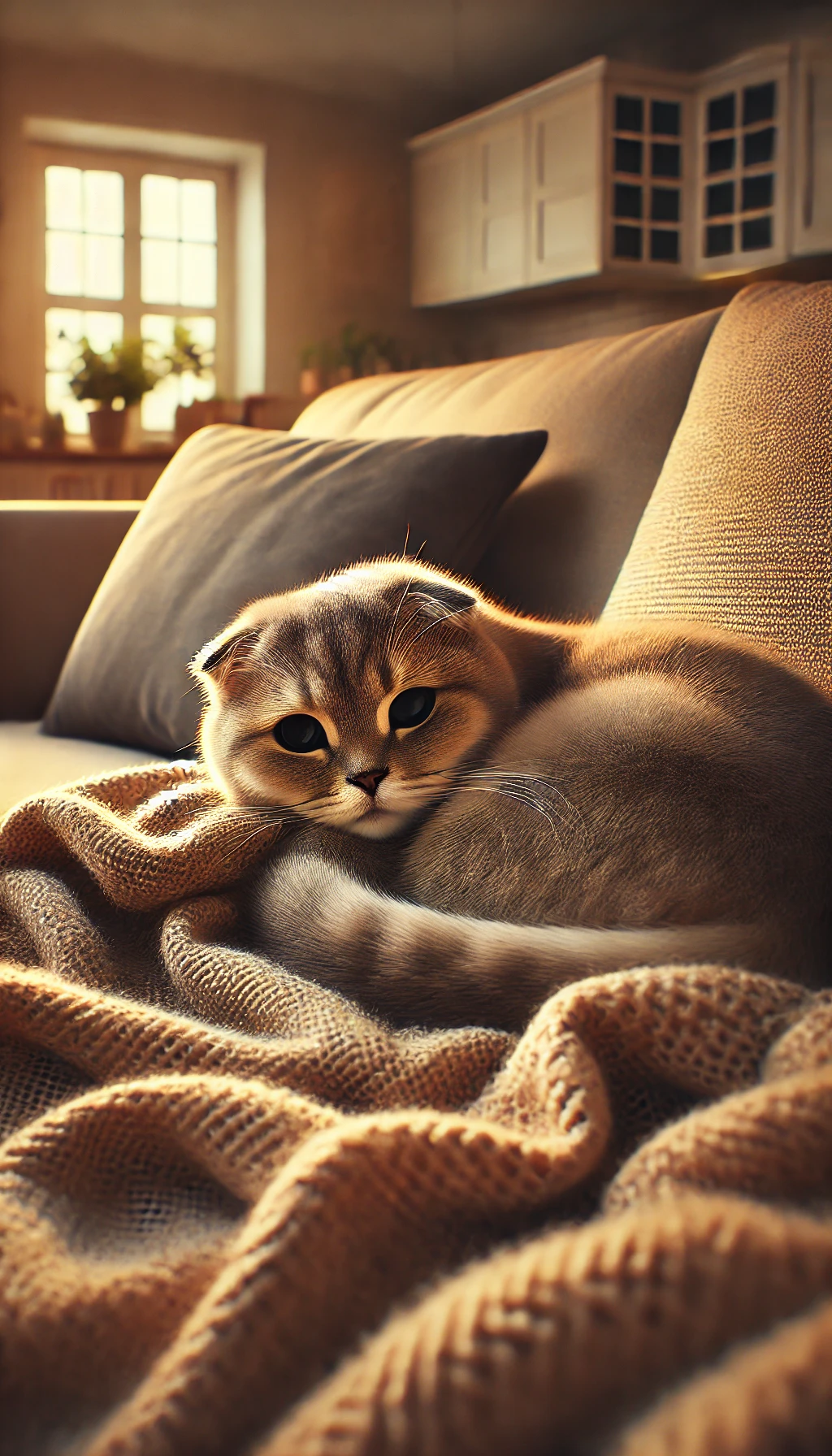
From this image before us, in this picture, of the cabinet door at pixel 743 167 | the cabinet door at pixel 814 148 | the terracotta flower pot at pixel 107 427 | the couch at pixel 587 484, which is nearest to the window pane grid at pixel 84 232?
the terracotta flower pot at pixel 107 427

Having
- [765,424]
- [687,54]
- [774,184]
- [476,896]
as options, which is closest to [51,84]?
[687,54]

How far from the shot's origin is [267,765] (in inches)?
34.4

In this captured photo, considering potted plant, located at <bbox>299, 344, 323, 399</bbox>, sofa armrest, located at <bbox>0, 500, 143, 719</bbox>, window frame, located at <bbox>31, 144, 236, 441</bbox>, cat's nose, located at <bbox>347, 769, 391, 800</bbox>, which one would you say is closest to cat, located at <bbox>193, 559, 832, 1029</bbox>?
cat's nose, located at <bbox>347, 769, 391, 800</bbox>

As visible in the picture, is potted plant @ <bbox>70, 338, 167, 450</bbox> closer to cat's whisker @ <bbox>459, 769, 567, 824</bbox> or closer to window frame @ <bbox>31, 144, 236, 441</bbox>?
window frame @ <bbox>31, 144, 236, 441</bbox>

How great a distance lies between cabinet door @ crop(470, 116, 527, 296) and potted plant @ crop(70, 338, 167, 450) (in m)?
1.67

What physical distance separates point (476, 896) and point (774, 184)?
4.39 metres

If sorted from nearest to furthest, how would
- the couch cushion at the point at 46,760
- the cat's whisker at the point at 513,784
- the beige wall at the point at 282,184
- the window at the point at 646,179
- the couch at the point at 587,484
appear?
the cat's whisker at the point at 513,784 → the couch at the point at 587,484 → the couch cushion at the point at 46,760 → the window at the point at 646,179 → the beige wall at the point at 282,184

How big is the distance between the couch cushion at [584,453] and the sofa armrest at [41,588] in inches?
26.4

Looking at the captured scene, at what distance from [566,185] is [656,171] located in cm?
37

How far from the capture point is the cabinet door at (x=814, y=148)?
4.05 meters

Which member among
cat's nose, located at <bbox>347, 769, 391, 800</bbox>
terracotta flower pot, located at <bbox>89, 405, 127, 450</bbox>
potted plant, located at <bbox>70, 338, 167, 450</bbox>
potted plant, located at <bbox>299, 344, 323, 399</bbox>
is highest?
potted plant, located at <bbox>299, 344, 323, 399</bbox>

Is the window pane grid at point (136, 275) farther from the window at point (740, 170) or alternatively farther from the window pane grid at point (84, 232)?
the window at point (740, 170)

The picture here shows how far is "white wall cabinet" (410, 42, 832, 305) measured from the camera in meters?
4.14

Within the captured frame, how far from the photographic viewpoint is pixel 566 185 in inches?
187
